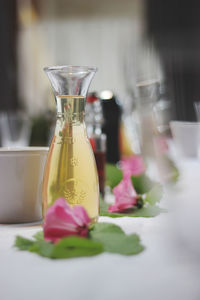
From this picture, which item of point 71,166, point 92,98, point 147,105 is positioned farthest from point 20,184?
point 92,98

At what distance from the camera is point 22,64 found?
19.5 feet

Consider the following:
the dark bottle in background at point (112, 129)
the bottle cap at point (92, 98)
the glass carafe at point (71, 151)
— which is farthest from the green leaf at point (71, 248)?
the dark bottle in background at point (112, 129)

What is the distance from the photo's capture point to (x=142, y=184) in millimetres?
661

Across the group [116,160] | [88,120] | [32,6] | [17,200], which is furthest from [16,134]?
[32,6]

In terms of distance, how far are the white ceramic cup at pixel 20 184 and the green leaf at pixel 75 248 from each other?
177 mm

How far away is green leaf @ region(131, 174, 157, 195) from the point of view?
651 millimetres

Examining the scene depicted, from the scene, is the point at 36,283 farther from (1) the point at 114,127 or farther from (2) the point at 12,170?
(1) the point at 114,127

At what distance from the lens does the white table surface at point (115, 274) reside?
0.26 meters

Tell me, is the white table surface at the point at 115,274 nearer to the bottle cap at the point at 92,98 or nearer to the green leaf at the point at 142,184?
the green leaf at the point at 142,184

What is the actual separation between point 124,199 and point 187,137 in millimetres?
126

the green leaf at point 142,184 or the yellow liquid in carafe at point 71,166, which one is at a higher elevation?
the yellow liquid in carafe at point 71,166

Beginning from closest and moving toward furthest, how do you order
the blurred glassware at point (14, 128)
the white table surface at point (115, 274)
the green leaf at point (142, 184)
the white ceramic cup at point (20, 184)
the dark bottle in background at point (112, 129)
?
the white table surface at point (115, 274) → the white ceramic cup at point (20, 184) → the green leaf at point (142, 184) → the dark bottle in background at point (112, 129) → the blurred glassware at point (14, 128)

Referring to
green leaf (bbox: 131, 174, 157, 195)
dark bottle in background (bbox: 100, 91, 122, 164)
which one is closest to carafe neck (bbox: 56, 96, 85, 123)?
green leaf (bbox: 131, 174, 157, 195)

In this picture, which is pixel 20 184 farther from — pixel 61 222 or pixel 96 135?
pixel 96 135
